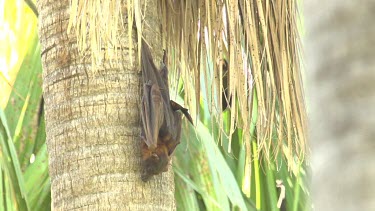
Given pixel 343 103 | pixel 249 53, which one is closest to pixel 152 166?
pixel 249 53

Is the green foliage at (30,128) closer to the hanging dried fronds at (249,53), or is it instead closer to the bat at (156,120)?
the bat at (156,120)

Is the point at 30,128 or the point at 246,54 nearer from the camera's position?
the point at 246,54

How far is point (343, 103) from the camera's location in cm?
53

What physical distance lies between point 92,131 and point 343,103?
7.72 feet

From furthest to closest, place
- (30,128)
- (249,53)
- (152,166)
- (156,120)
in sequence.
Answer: (30,128)
(249,53)
(156,120)
(152,166)

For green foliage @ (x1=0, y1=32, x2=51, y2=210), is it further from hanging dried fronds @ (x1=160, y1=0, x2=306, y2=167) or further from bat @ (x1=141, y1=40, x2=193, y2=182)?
hanging dried fronds @ (x1=160, y1=0, x2=306, y2=167)

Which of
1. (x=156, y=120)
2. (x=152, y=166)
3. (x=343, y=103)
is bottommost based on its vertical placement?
(x=152, y=166)

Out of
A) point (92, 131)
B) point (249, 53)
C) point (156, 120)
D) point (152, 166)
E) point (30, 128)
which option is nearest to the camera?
point (152, 166)

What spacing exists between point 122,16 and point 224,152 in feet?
9.97

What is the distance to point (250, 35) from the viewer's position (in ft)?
10.5

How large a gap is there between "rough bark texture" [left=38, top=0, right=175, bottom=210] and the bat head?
0.03 m

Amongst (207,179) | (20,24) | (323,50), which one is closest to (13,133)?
(20,24)

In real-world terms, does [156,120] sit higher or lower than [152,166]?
higher

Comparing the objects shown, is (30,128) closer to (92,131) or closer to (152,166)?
(92,131)
